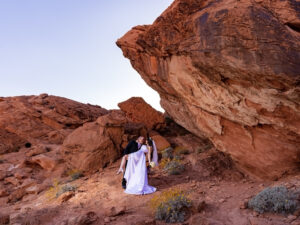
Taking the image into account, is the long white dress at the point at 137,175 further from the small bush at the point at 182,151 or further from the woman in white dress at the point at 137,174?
the small bush at the point at 182,151

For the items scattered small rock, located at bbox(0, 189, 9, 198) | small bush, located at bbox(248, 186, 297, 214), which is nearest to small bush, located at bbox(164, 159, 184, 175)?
small bush, located at bbox(248, 186, 297, 214)

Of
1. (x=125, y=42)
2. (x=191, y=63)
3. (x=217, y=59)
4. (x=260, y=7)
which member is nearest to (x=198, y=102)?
(x=191, y=63)

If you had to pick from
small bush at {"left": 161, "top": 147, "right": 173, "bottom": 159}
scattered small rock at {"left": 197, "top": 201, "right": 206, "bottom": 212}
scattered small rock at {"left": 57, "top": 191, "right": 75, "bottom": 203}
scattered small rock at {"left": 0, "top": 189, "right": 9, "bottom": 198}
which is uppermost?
scattered small rock at {"left": 197, "top": 201, "right": 206, "bottom": 212}

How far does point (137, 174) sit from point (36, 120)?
1168 cm

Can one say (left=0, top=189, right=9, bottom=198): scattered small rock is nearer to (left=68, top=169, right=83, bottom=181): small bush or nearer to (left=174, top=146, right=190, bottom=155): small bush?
(left=68, top=169, right=83, bottom=181): small bush

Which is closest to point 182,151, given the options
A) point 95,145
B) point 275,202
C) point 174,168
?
point 174,168

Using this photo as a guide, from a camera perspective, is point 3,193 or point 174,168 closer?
point 174,168

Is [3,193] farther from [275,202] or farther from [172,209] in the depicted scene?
[275,202]

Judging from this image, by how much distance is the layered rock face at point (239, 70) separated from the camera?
5.09m

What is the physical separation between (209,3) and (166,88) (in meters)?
3.46

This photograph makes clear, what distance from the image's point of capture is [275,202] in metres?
4.51

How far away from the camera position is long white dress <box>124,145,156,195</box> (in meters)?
6.95

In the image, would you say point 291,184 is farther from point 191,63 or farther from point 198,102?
point 191,63

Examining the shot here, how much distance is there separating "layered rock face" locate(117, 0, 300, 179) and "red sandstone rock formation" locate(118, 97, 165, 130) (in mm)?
5492
